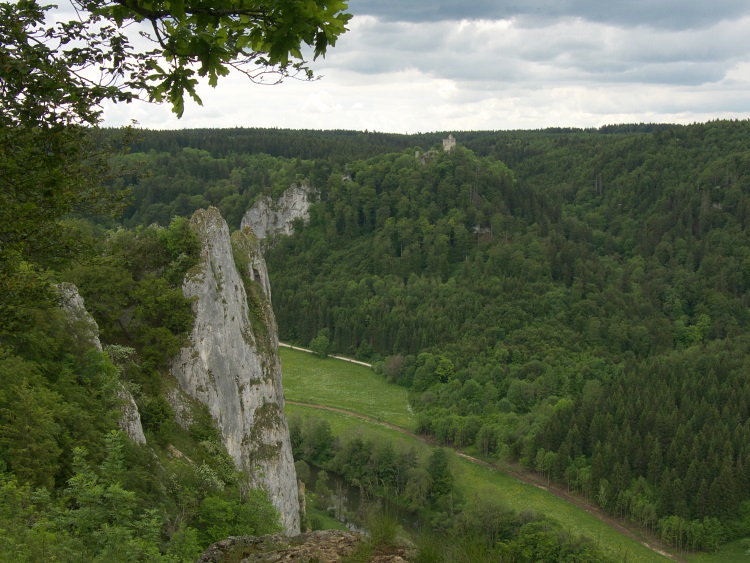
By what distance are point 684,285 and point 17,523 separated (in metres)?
86.8

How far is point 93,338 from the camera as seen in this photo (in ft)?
60.4

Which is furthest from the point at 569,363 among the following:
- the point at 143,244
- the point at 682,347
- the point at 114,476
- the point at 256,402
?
the point at 114,476

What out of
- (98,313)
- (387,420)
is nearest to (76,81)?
(98,313)

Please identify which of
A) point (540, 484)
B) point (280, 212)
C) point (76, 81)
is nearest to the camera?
point (76, 81)

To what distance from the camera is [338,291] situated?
304 feet

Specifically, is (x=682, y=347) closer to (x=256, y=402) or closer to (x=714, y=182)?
(x=714, y=182)

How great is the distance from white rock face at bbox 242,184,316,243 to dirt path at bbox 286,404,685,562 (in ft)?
157

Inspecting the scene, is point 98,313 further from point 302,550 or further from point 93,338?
point 302,550

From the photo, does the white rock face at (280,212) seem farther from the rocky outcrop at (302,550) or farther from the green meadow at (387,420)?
the rocky outcrop at (302,550)

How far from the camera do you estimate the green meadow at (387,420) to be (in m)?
42.6

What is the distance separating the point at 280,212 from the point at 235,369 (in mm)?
84120

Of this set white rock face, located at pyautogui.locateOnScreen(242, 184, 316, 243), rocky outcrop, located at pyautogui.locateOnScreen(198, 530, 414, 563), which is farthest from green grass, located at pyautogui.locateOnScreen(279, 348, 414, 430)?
rocky outcrop, located at pyautogui.locateOnScreen(198, 530, 414, 563)

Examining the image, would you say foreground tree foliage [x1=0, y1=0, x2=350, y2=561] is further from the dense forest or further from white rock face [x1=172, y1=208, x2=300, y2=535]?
the dense forest

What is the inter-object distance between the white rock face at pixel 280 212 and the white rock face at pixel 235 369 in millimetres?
77213
